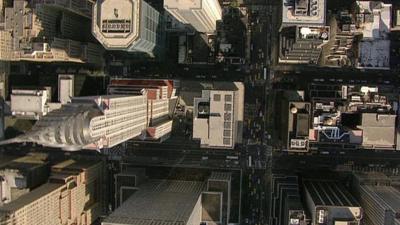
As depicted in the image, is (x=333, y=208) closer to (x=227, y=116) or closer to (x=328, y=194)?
(x=328, y=194)

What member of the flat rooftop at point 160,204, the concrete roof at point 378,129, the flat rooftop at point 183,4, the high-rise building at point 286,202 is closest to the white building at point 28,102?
the flat rooftop at point 160,204

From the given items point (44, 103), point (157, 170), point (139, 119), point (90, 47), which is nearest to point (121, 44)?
point (139, 119)

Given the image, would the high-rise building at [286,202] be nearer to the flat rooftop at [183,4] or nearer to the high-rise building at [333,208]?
the high-rise building at [333,208]

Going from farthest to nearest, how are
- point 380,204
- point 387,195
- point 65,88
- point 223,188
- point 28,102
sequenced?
point 65,88 → point 28,102 → point 223,188 → point 387,195 → point 380,204

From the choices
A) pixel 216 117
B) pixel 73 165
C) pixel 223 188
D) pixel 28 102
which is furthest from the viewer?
pixel 73 165

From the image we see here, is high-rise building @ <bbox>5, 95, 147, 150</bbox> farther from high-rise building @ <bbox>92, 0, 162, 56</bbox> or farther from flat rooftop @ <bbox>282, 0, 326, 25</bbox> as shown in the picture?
flat rooftop @ <bbox>282, 0, 326, 25</bbox>

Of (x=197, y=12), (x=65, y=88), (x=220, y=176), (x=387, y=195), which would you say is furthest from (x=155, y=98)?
(x=387, y=195)

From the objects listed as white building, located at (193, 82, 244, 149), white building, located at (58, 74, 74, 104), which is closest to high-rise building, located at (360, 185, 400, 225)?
white building, located at (193, 82, 244, 149)
